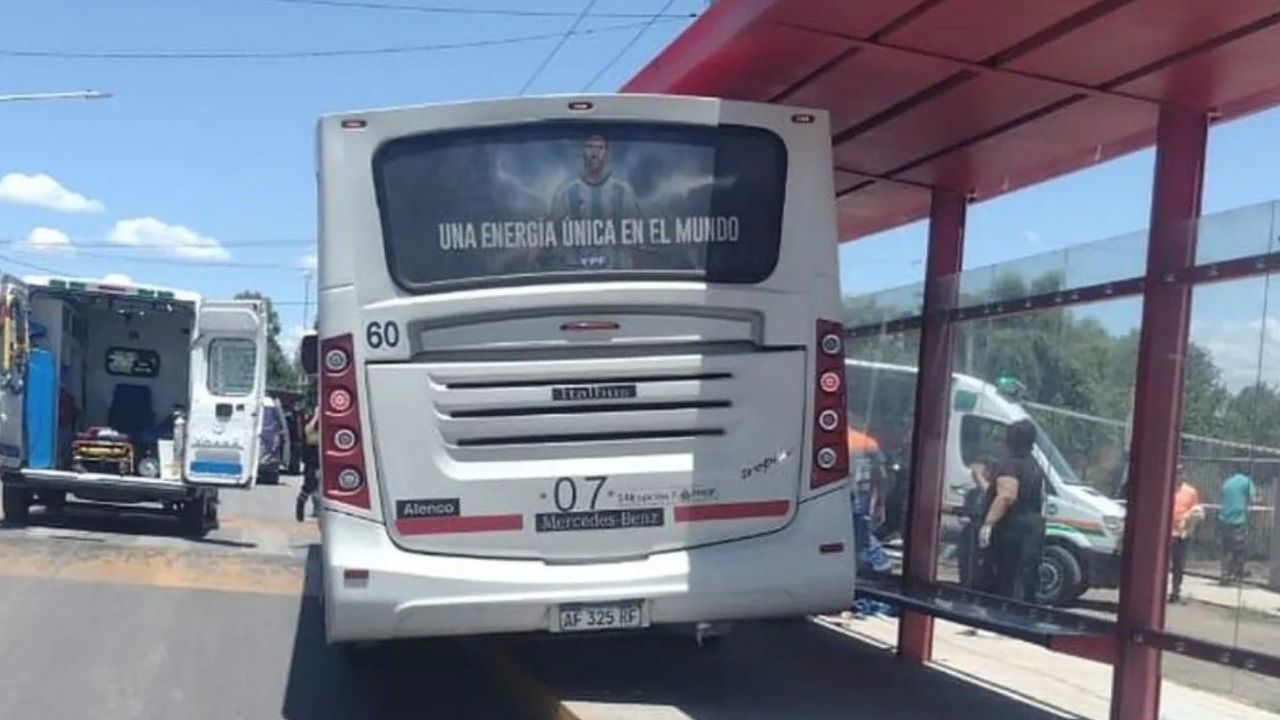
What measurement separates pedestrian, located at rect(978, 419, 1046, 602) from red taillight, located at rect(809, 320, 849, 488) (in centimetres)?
186

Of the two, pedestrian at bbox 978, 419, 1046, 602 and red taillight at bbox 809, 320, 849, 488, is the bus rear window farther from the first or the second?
pedestrian at bbox 978, 419, 1046, 602

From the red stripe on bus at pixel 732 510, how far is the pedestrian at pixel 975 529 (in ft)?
8.01

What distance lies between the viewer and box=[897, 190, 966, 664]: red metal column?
1063cm

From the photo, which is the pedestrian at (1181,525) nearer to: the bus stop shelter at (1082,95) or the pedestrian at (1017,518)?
the bus stop shelter at (1082,95)

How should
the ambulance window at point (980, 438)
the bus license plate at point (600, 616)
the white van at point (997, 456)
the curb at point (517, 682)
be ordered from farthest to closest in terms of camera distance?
the ambulance window at point (980, 438), the white van at point (997, 456), the curb at point (517, 682), the bus license plate at point (600, 616)

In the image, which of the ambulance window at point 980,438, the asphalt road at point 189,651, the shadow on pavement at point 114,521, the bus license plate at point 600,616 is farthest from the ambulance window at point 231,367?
the bus license plate at point 600,616

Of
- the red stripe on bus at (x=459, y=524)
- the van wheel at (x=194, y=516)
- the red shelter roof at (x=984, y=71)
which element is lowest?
the van wheel at (x=194, y=516)

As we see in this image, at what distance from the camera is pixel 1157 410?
8.06 m

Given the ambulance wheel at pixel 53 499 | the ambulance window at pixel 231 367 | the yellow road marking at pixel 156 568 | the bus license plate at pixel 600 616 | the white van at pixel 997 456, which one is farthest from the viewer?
the ambulance wheel at pixel 53 499

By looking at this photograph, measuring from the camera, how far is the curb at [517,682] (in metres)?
8.09

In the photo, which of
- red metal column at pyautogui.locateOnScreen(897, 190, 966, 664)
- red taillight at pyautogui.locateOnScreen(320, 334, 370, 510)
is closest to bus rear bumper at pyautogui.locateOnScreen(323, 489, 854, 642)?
red taillight at pyautogui.locateOnScreen(320, 334, 370, 510)

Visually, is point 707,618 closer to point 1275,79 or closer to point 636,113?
point 636,113

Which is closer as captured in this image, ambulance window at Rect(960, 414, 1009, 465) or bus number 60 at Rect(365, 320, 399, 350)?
bus number 60 at Rect(365, 320, 399, 350)

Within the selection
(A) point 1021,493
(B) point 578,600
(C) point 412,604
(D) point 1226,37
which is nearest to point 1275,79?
(D) point 1226,37
